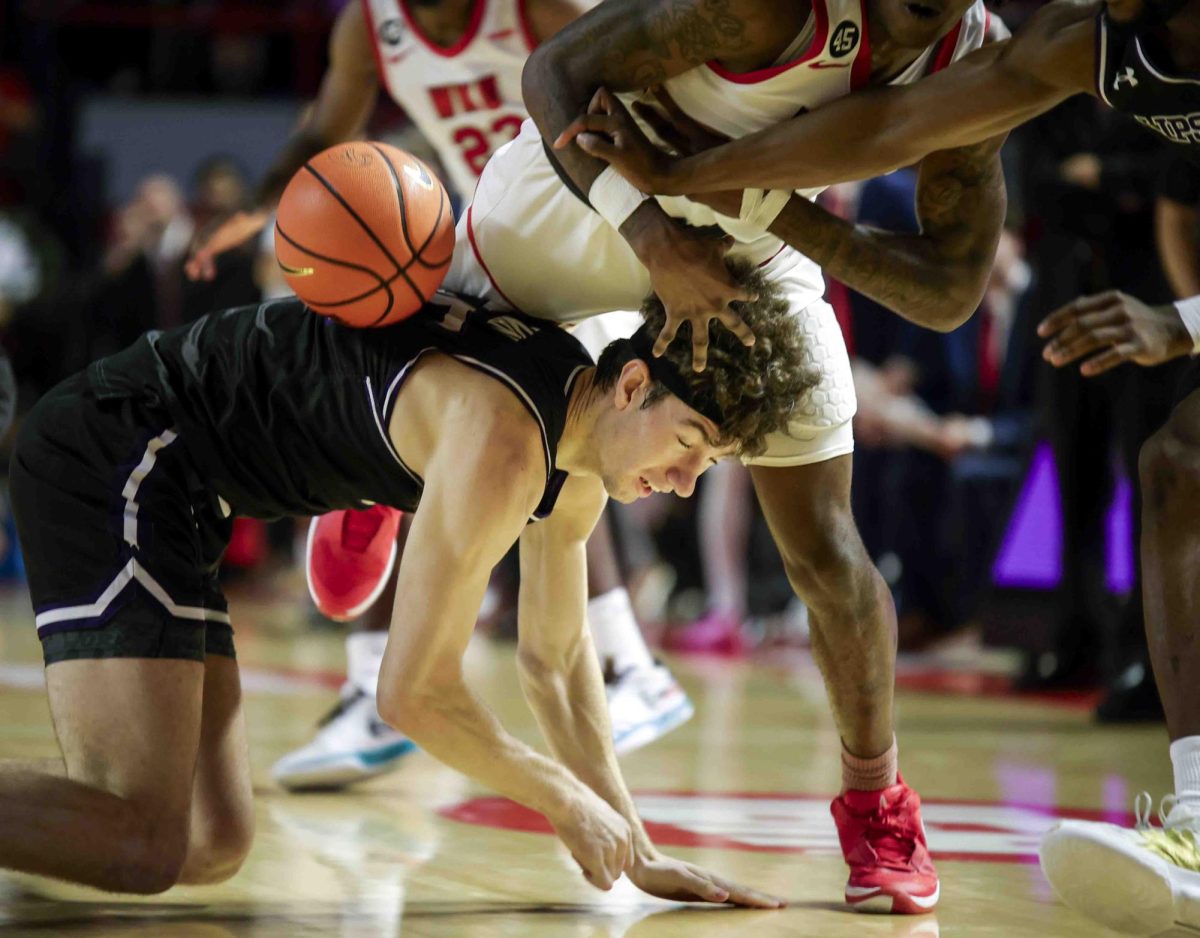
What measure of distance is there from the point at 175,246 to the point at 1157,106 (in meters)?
9.48

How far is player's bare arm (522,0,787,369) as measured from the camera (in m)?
3.00

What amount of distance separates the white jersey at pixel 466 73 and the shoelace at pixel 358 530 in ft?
4.46

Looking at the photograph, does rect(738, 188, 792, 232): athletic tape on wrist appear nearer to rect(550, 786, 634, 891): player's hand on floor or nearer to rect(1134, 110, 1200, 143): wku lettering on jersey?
rect(1134, 110, 1200, 143): wku lettering on jersey

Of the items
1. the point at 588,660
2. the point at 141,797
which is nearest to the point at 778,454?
the point at 588,660

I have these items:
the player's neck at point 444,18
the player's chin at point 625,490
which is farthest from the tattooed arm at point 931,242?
the player's neck at point 444,18

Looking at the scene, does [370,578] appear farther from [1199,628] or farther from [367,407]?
[1199,628]

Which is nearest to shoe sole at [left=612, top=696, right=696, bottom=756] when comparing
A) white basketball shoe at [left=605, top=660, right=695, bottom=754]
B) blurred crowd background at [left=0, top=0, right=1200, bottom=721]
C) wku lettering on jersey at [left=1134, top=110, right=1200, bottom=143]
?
white basketball shoe at [left=605, top=660, right=695, bottom=754]

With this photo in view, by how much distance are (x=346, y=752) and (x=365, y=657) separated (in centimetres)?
33

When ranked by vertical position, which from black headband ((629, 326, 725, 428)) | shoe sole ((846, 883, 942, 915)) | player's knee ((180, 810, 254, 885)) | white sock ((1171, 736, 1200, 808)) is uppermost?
black headband ((629, 326, 725, 428))

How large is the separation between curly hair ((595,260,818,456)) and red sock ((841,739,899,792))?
2.30 ft

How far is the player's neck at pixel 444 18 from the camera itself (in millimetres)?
4629

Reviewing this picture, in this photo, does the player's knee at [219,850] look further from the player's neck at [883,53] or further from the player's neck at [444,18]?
the player's neck at [444,18]

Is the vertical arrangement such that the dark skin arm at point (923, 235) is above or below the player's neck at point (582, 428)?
above

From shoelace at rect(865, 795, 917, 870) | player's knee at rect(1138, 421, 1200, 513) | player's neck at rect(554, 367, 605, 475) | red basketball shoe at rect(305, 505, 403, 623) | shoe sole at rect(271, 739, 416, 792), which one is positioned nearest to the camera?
player's knee at rect(1138, 421, 1200, 513)
